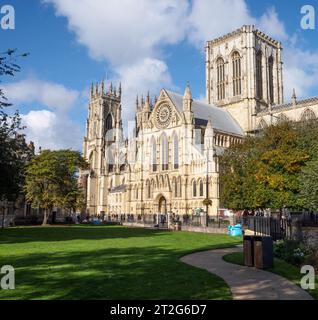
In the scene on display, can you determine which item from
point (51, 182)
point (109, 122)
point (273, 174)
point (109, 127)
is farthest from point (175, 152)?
point (109, 122)

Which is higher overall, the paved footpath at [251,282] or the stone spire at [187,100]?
the stone spire at [187,100]

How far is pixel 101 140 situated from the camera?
350ft

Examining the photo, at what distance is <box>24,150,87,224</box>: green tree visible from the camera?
2039 inches

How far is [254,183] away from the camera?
1465 inches

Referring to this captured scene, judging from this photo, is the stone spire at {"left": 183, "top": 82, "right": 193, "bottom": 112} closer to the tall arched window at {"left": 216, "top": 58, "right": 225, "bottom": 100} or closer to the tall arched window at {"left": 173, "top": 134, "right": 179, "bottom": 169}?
the tall arched window at {"left": 173, "top": 134, "right": 179, "bottom": 169}

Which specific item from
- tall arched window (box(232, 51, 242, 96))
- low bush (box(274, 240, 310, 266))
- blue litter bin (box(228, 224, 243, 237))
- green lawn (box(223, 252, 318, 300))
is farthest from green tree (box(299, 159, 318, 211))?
tall arched window (box(232, 51, 242, 96))

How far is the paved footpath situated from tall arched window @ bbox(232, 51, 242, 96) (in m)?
68.3

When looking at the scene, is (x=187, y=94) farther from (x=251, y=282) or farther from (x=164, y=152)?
(x=251, y=282)

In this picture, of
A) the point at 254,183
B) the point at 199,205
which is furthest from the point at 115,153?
the point at 254,183

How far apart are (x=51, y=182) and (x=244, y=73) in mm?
45361

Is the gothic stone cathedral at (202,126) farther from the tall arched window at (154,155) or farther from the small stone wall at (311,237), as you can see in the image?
the small stone wall at (311,237)

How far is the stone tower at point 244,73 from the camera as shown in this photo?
77.1 m

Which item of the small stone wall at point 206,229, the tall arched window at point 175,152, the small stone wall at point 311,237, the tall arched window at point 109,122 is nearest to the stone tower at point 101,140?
the tall arched window at point 109,122
